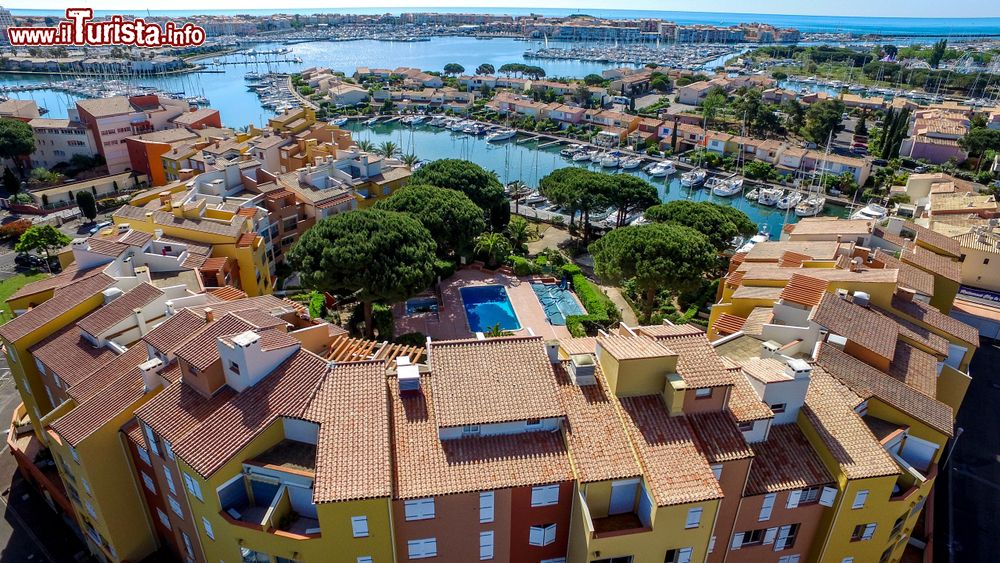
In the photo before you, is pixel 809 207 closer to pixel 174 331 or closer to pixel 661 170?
pixel 661 170

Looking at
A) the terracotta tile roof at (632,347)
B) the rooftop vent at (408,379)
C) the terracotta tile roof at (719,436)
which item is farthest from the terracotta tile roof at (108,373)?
the terracotta tile roof at (719,436)

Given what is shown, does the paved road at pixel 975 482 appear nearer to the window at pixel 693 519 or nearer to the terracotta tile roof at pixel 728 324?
the terracotta tile roof at pixel 728 324

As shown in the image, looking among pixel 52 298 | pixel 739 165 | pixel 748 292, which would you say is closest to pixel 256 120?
pixel 739 165

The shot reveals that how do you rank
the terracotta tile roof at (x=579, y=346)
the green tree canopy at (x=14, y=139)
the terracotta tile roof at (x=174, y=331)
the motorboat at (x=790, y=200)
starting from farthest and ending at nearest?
the motorboat at (x=790, y=200) → the green tree canopy at (x=14, y=139) → the terracotta tile roof at (x=579, y=346) → the terracotta tile roof at (x=174, y=331)

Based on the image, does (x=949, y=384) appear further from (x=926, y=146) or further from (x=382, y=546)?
(x=926, y=146)

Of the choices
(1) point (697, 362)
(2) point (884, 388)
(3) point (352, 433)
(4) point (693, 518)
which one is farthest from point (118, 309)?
(2) point (884, 388)

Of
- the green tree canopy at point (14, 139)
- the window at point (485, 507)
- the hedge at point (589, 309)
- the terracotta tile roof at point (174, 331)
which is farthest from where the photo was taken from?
the green tree canopy at point (14, 139)
